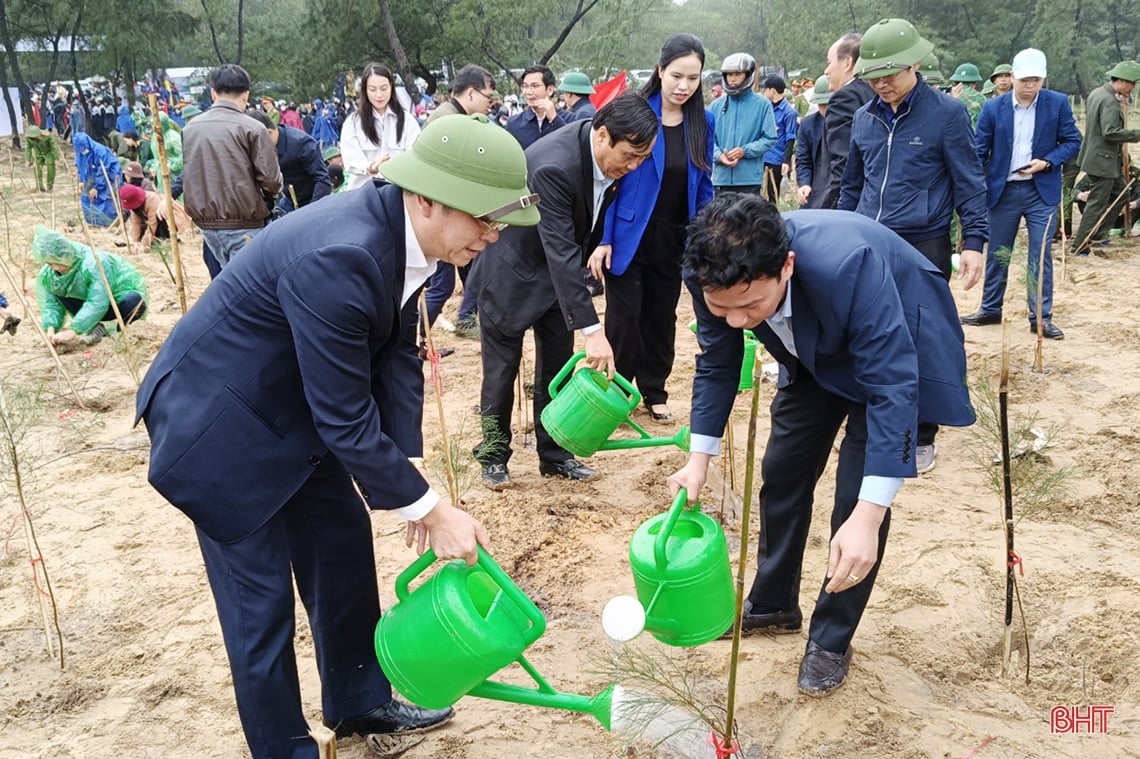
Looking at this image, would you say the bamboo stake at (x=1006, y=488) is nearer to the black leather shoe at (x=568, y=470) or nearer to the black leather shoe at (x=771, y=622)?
the black leather shoe at (x=771, y=622)

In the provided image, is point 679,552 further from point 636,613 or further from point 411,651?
point 411,651

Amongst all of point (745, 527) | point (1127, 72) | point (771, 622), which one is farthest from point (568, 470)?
point (1127, 72)

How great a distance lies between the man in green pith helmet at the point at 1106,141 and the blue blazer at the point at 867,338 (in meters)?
5.54

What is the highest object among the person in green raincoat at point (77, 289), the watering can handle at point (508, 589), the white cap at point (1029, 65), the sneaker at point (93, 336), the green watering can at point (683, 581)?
the white cap at point (1029, 65)

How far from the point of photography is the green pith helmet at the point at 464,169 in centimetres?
177

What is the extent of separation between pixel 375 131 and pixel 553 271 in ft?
9.13

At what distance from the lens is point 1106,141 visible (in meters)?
7.15

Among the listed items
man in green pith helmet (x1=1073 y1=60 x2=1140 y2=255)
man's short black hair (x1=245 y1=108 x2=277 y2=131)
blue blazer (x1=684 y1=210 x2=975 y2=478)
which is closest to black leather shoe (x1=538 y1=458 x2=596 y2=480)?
blue blazer (x1=684 y1=210 x2=975 y2=478)

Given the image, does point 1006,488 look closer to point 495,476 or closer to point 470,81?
point 495,476

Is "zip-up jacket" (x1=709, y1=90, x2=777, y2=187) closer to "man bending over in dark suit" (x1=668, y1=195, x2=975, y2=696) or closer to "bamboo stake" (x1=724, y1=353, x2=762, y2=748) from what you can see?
"man bending over in dark suit" (x1=668, y1=195, x2=975, y2=696)

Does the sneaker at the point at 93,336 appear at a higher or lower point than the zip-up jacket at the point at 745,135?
lower

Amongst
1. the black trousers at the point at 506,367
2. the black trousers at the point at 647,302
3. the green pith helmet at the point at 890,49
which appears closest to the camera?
the green pith helmet at the point at 890,49

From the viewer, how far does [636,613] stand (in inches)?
72.4

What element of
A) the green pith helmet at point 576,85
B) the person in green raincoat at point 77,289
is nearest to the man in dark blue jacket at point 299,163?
the person in green raincoat at point 77,289
